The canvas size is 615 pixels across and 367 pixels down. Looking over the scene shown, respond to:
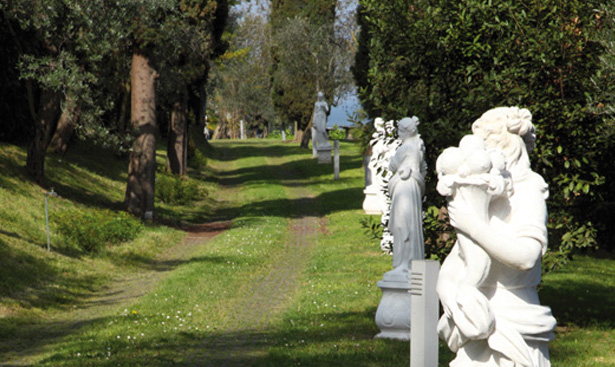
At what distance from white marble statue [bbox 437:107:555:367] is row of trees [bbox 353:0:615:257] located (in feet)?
21.5

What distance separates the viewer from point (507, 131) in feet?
15.5

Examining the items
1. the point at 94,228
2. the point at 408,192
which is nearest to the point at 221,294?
the point at 408,192

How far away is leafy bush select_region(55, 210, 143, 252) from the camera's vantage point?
1872 centimetres

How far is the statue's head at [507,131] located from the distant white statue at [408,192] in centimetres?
606

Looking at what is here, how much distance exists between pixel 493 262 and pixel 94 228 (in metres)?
16.3

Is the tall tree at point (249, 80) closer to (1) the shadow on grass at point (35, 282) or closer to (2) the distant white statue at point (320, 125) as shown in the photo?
(2) the distant white statue at point (320, 125)

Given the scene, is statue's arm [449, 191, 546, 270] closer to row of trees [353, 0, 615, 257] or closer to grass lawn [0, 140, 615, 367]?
grass lawn [0, 140, 615, 367]

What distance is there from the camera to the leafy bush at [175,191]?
29391 millimetres

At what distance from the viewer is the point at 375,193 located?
25.5 m

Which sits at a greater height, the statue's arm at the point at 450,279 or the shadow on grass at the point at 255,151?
the statue's arm at the point at 450,279

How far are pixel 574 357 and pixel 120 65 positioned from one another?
2102cm

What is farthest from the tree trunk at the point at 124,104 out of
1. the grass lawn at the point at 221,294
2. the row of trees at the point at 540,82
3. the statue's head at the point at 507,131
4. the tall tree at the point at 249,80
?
the tall tree at the point at 249,80

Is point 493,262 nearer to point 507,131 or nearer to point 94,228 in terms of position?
point 507,131

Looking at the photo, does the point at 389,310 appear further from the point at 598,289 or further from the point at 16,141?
the point at 16,141
